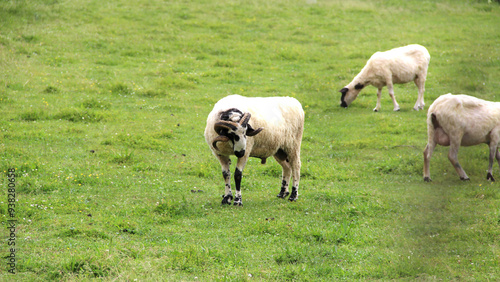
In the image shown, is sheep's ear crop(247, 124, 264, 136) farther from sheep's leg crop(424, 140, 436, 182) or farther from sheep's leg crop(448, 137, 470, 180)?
sheep's leg crop(448, 137, 470, 180)

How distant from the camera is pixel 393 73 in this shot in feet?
65.6

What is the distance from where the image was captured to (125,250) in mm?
7707

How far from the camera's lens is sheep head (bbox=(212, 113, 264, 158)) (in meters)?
9.48

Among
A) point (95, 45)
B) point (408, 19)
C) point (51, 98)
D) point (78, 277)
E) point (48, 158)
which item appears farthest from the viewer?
point (408, 19)

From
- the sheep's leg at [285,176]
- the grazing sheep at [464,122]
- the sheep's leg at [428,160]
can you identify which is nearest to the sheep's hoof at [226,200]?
the sheep's leg at [285,176]

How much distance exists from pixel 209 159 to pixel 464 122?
22.5 ft

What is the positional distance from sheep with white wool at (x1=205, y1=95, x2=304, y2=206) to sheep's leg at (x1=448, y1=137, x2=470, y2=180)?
4086 mm

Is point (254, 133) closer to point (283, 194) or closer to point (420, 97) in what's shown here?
point (283, 194)

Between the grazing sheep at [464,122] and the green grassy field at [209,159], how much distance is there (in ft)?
3.46

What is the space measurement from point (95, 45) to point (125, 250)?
62.0 ft

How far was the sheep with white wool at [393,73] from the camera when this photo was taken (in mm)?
19906

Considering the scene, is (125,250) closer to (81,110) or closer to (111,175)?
(111,175)

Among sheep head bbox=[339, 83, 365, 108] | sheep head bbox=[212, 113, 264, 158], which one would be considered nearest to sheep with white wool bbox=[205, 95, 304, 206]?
sheep head bbox=[212, 113, 264, 158]

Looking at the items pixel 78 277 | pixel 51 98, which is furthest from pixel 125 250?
pixel 51 98
